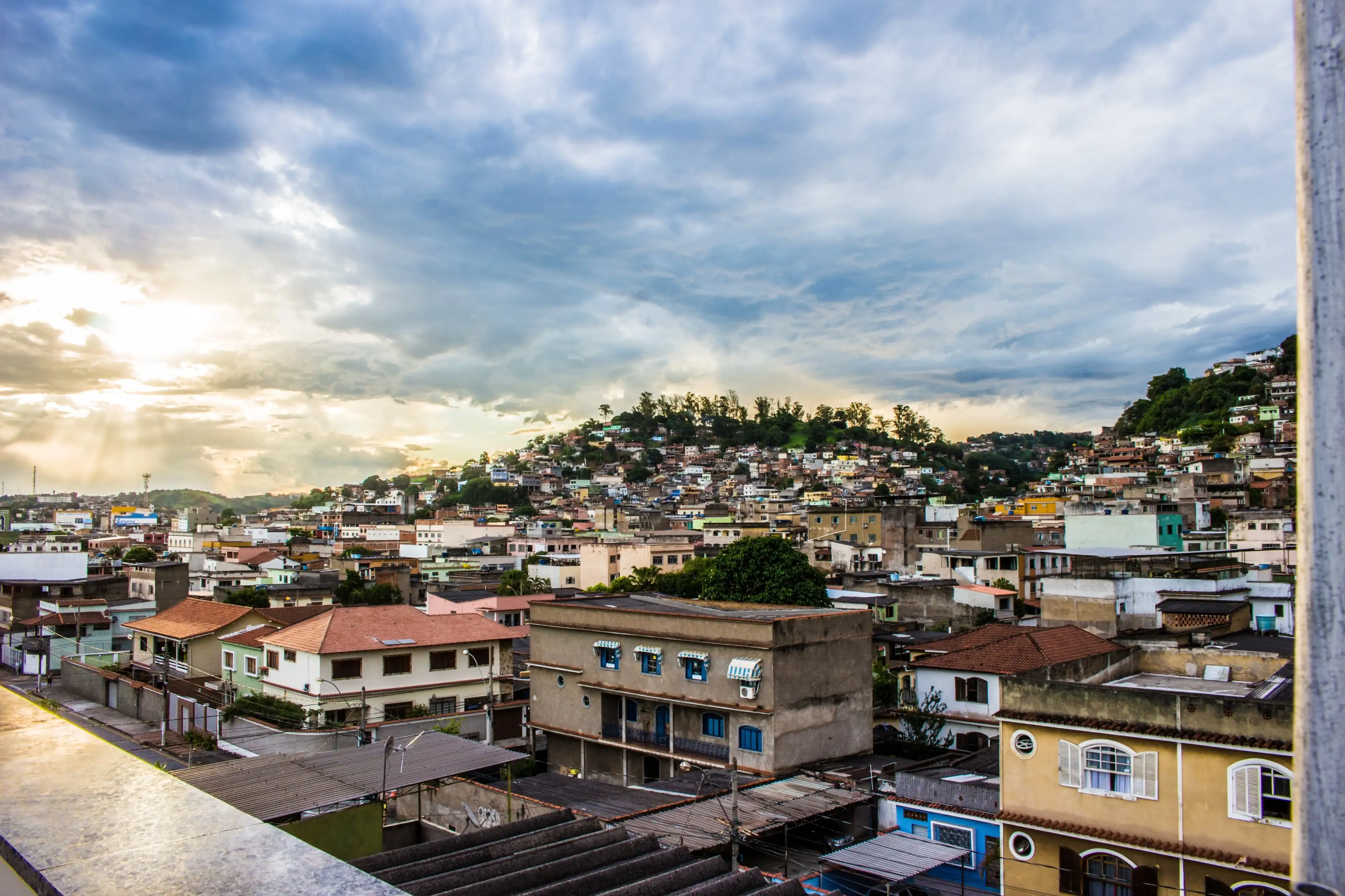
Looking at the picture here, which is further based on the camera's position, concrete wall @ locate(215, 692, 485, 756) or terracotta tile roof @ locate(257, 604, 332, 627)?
terracotta tile roof @ locate(257, 604, 332, 627)

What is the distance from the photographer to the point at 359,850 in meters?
9.53

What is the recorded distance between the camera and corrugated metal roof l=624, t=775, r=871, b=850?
17.0 m

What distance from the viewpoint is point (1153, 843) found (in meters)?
14.4

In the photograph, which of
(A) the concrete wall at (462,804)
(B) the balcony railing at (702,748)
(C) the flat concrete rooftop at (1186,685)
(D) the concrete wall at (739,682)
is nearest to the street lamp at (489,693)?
(D) the concrete wall at (739,682)

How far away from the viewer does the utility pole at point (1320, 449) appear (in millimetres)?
2717

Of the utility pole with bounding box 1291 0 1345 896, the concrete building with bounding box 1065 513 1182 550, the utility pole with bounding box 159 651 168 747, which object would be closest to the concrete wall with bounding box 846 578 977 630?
the concrete building with bounding box 1065 513 1182 550

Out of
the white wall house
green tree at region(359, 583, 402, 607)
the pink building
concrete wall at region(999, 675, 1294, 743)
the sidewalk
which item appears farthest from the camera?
green tree at region(359, 583, 402, 607)

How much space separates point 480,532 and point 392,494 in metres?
95.2

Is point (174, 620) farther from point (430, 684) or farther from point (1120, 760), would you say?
point (1120, 760)

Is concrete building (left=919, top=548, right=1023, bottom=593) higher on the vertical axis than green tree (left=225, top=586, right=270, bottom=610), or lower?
higher

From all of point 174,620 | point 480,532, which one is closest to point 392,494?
point 480,532

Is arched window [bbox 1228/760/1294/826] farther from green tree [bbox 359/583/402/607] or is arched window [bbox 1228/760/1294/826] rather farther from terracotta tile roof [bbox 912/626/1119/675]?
green tree [bbox 359/583/402/607]

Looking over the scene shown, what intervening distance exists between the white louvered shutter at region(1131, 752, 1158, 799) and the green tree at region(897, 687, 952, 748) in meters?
12.6

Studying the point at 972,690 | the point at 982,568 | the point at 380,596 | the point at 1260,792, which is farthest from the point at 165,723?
the point at 982,568
